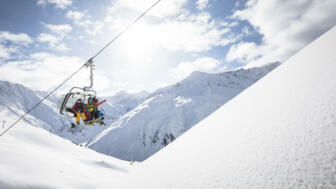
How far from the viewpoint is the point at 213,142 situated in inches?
139

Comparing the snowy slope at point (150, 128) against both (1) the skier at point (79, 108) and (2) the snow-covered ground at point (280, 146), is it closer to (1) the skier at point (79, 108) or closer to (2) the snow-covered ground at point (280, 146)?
(1) the skier at point (79, 108)

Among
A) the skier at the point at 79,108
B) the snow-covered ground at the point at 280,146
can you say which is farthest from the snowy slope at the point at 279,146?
the skier at the point at 79,108

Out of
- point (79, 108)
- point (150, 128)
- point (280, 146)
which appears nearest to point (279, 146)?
point (280, 146)

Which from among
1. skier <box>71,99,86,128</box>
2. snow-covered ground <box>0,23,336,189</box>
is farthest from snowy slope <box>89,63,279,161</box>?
snow-covered ground <box>0,23,336,189</box>

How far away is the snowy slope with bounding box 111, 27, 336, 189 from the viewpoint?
169 cm

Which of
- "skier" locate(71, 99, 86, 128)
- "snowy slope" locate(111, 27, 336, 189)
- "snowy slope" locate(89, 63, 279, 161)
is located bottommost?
"snowy slope" locate(111, 27, 336, 189)

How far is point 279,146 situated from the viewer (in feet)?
7.08

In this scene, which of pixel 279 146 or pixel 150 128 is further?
pixel 150 128

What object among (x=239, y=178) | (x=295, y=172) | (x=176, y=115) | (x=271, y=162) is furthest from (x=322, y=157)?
(x=176, y=115)

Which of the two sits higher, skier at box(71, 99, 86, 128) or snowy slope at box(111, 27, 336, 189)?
skier at box(71, 99, 86, 128)

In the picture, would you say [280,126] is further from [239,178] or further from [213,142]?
[213,142]

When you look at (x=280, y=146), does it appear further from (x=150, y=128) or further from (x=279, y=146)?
(x=150, y=128)

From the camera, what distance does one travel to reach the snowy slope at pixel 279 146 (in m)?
1.69

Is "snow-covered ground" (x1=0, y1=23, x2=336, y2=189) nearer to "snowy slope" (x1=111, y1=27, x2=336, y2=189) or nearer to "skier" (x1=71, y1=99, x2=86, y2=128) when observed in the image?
"snowy slope" (x1=111, y1=27, x2=336, y2=189)
